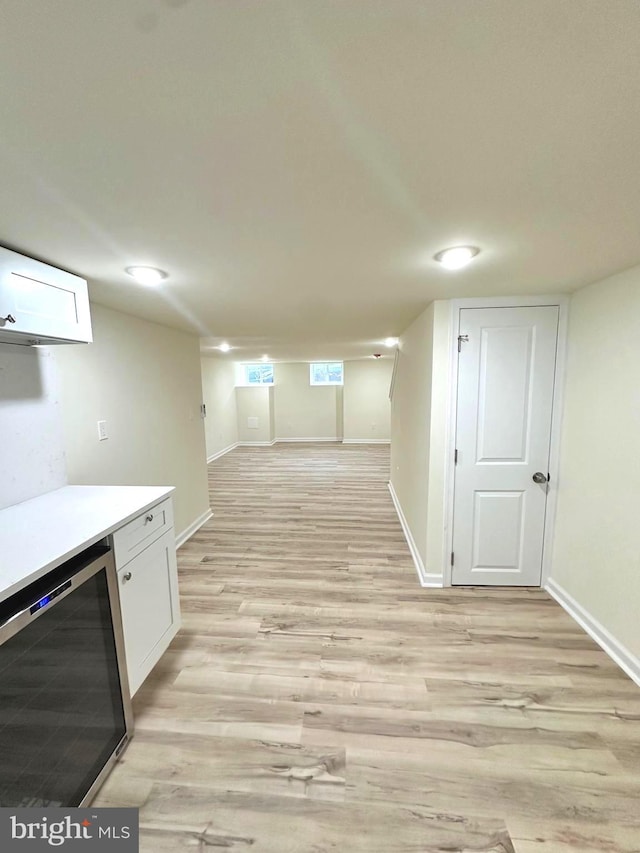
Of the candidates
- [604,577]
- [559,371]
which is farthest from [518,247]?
[604,577]

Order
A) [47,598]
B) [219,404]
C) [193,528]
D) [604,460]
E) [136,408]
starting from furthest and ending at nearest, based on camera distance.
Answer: [219,404] < [193,528] < [136,408] < [604,460] < [47,598]

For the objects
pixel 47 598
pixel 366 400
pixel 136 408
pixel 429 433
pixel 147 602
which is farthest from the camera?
pixel 366 400

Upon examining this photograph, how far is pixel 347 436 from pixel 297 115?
8.07 m

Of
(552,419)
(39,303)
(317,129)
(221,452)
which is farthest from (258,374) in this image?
(317,129)

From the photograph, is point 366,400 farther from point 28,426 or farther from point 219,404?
point 28,426

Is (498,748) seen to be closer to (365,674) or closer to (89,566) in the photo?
(365,674)

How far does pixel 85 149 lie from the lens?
33.6 inches

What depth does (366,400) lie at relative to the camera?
8555 mm

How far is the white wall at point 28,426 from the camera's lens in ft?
5.60

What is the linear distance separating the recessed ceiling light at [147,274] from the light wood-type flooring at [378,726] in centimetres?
214

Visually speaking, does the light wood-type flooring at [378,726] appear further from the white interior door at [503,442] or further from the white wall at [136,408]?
the white wall at [136,408]

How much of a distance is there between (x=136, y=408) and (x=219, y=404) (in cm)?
497

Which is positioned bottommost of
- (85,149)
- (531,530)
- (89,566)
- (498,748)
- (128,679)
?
(498,748)

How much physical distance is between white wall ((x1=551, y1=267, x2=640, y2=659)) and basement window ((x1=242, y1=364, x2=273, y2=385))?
7414 mm
